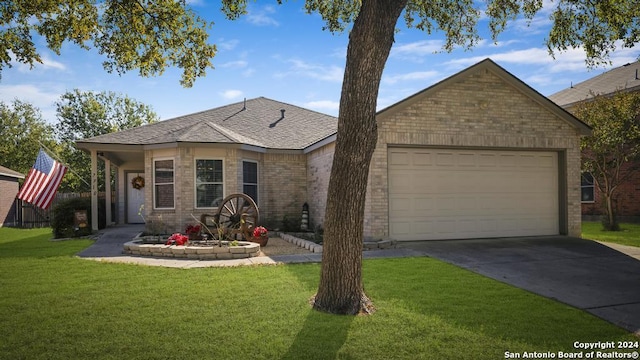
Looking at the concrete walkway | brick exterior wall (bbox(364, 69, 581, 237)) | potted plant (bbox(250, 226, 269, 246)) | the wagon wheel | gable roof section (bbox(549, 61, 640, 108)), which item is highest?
gable roof section (bbox(549, 61, 640, 108))

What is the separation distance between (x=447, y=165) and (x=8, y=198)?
23.8 metres

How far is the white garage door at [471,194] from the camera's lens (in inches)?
416

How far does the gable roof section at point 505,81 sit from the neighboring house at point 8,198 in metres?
22.0

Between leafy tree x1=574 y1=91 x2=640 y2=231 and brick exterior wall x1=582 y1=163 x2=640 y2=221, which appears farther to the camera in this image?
brick exterior wall x1=582 y1=163 x2=640 y2=221

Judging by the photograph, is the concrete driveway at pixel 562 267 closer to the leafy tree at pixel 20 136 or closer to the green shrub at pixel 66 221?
the green shrub at pixel 66 221

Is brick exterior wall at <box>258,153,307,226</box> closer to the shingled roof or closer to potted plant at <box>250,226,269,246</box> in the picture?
the shingled roof

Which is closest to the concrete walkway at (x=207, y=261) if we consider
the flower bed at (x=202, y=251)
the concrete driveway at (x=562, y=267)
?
the flower bed at (x=202, y=251)

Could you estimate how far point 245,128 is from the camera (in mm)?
15844

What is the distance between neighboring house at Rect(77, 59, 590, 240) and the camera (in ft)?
34.4

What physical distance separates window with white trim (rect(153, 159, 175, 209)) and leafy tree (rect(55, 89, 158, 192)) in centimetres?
2051

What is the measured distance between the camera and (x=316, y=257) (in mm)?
8641

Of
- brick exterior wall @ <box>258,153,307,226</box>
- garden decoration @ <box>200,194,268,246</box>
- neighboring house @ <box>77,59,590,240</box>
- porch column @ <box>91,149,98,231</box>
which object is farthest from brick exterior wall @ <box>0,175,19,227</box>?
garden decoration @ <box>200,194,268,246</box>

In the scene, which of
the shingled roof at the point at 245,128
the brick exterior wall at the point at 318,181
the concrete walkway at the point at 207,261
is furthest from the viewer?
the shingled roof at the point at 245,128

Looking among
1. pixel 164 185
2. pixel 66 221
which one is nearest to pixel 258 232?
pixel 164 185
